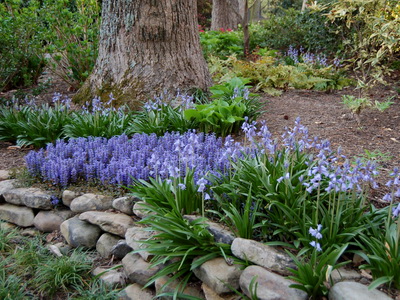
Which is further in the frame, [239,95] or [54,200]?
[239,95]

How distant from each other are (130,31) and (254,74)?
113 inches

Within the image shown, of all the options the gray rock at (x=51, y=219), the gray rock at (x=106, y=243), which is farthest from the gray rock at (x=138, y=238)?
the gray rock at (x=51, y=219)

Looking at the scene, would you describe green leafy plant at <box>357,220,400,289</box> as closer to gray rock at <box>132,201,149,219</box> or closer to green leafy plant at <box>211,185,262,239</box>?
green leafy plant at <box>211,185,262,239</box>

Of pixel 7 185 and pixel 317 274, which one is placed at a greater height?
pixel 317 274

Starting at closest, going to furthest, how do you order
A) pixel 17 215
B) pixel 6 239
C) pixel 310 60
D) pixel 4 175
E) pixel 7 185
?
pixel 6 239 → pixel 17 215 → pixel 7 185 → pixel 4 175 → pixel 310 60

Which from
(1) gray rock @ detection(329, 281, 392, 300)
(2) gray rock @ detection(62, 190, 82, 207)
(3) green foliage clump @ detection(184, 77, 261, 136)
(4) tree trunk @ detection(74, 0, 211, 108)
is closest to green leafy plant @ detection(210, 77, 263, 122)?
(3) green foliage clump @ detection(184, 77, 261, 136)

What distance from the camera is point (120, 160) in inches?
166

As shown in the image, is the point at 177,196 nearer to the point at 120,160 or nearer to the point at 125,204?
the point at 125,204

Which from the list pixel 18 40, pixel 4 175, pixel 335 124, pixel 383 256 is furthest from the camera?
pixel 18 40

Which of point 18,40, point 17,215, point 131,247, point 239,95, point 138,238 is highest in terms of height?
point 18,40

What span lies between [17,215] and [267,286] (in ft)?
10.2

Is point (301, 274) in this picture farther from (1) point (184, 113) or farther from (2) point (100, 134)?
(2) point (100, 134)

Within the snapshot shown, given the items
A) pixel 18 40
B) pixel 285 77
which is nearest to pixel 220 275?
pixel 285 77

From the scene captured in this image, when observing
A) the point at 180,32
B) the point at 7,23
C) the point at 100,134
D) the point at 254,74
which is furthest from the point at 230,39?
the point at 100,134
